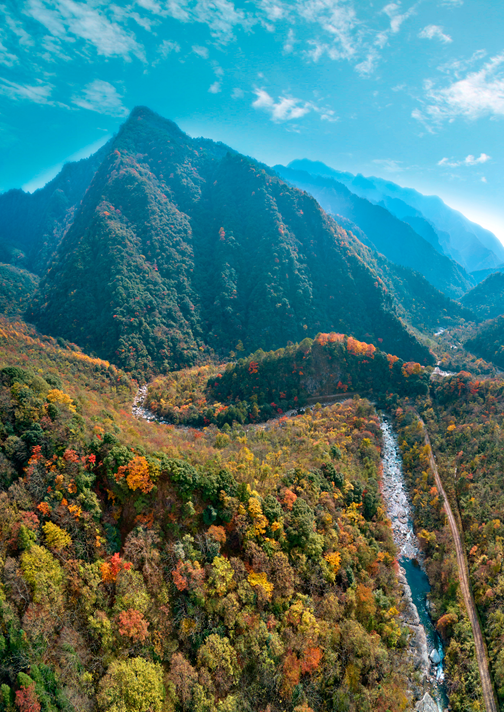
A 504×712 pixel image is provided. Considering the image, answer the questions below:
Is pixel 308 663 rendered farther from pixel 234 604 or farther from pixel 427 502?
pixel 427 502

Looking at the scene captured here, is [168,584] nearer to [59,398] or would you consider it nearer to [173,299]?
[59,398]

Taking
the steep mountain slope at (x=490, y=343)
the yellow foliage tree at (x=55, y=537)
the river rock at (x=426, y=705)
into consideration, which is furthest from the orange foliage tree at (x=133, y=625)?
the steep mountain slope at (x=490, y=343)

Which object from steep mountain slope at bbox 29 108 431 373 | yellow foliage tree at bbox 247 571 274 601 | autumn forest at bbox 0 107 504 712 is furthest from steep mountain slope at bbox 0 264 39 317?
yellow foliage tree at bbox 247 571 274 601

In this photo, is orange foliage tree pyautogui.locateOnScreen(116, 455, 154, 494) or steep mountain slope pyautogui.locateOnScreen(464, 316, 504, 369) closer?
orange foliage tree pyautogui.locateOnScreen(116, 455, 154, 494)

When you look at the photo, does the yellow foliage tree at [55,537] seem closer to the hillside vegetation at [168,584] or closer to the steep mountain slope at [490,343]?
the hillside vegetation at [168,584]

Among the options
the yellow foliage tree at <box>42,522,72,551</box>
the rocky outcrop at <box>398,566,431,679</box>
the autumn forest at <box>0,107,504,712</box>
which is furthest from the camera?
the rocky outcrop at <box>398,566,431,679</box>

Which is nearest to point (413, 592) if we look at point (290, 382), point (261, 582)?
point (261, 582)

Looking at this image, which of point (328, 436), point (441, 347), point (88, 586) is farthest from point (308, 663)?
point (441, 347)

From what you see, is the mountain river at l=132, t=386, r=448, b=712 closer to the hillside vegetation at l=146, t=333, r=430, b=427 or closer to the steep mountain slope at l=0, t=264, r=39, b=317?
the hillside vegetation at l=146, t=333, r=430, b=427

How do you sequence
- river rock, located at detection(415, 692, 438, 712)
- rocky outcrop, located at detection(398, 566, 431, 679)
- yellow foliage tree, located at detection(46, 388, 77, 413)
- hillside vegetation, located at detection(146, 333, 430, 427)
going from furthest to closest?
hillside vegetation, located at detection(146, 333, 430, 427), rocky outcrop, located at detection(398, 566, 431, 679), yellow foliage tree, located at detection(46, 388, 77, 413), river rock, located at detection(415, 692, 438, 712)
